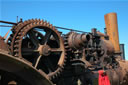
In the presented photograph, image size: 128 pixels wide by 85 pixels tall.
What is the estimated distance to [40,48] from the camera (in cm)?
489

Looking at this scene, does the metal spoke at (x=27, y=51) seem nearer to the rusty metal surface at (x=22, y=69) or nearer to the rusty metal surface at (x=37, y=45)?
the rusty metal surface at (x=37, y=45)

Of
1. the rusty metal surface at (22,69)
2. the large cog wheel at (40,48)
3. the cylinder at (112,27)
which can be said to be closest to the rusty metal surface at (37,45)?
the large cog wheel at (40,48)

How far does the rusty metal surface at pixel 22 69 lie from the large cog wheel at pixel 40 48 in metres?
0.86

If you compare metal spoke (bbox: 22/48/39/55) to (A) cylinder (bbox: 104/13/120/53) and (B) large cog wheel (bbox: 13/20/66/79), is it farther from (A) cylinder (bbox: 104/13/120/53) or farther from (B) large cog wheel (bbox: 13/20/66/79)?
(A) cylinder (bbox: 104/13/120/53)

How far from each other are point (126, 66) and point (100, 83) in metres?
3.72

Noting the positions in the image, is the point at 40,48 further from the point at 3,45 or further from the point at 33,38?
the point at 3,45

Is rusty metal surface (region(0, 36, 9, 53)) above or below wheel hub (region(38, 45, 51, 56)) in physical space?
above

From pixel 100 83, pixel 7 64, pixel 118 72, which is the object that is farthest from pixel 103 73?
pixel 7 64

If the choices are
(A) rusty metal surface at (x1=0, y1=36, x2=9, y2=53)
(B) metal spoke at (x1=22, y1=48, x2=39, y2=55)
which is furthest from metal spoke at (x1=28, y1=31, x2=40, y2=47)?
(A) rusty metal surface at (x1=0, y1=36, x2=9, y2=53)

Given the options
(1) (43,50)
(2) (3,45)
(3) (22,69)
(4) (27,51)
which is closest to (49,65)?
(1) (43,50)

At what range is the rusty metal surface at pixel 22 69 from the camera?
3.16 metres

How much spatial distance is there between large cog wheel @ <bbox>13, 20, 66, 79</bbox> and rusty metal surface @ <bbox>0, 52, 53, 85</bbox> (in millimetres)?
864

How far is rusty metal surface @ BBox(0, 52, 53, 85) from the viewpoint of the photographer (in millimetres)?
3160

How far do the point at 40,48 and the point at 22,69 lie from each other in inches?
58.0
